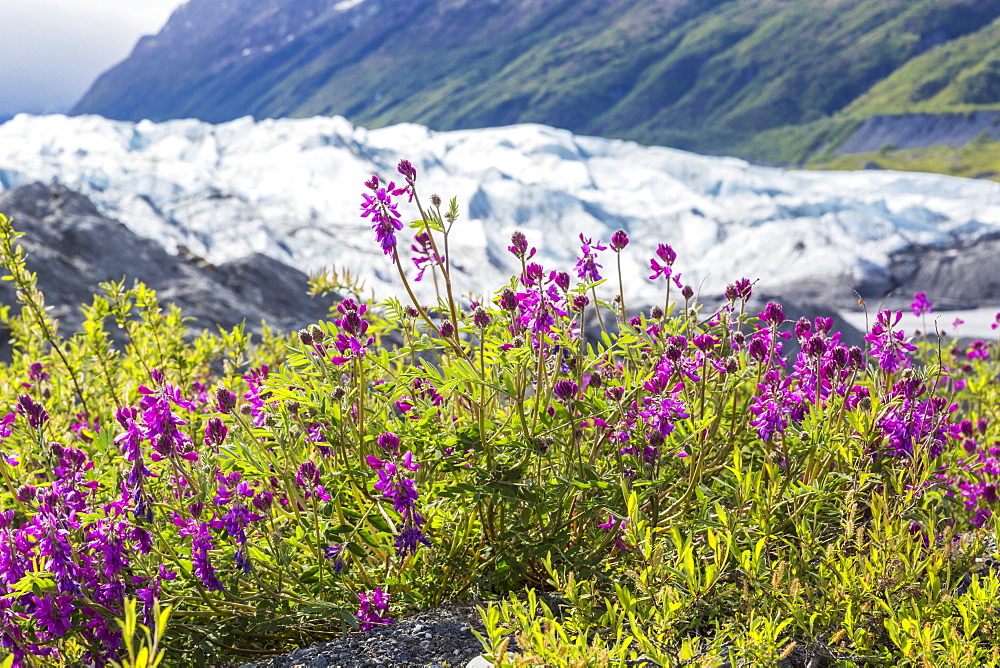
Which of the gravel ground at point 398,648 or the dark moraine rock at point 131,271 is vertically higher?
the dark moraine rock at point 131,271

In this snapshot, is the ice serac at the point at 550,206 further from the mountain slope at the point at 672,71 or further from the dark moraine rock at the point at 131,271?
the mountain slope at the point at 672,71

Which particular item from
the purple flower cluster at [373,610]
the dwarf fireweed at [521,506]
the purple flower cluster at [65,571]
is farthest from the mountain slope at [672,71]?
the purple flower cluster at [65,571]

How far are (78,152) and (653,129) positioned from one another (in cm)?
11645

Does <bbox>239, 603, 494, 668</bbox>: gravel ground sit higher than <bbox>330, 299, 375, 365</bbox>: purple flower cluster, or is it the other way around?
<bbox>330, 299, 375, 365</bbox>: purple flower cluster

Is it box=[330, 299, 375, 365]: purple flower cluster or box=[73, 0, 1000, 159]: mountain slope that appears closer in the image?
box=[330, 299, 375, 365]: purple flower cluster

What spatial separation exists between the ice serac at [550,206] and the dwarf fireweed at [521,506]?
18.1 meters

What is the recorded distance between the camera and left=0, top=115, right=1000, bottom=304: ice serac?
86.6ft

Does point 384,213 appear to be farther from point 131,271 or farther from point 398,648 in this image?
point 131,271

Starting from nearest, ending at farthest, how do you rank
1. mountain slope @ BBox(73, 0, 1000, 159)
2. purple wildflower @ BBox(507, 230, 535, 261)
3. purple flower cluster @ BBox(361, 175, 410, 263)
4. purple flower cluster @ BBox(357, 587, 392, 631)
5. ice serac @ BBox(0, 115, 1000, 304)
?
purple flower cluster @ BBox(357, 587, 392, 631)
purple wildflower @ BBox(507, 230, 535, 261)
purple flower cluster @ BBox(361, 175, 410, 263)
ice serac @ BBox(0, 115, 1000, 304)
mountain slope @ BBox(73, 0, 1000, 159)

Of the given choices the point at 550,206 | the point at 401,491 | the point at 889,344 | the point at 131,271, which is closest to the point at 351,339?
the point at 401,491

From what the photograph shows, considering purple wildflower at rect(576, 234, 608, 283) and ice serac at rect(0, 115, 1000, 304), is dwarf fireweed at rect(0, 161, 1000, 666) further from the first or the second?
ice serac at rect(0, 115, 1000, 304)

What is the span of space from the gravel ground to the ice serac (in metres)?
18.5

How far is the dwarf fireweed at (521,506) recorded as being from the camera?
80.4 inches

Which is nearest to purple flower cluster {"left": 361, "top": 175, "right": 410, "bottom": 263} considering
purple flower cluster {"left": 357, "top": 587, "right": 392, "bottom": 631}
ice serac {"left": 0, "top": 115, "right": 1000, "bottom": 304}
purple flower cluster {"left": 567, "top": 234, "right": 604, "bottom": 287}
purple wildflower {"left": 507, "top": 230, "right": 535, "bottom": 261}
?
purple wildflower {"left": 507, "top": 230, "right": 535, "bottom": 261}
